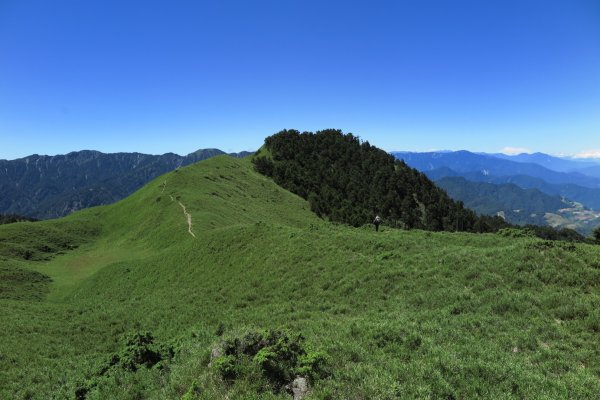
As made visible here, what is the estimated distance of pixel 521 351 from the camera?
12672 millimetres

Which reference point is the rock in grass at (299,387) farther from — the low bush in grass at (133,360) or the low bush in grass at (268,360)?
the low bush in grass at (133,360)

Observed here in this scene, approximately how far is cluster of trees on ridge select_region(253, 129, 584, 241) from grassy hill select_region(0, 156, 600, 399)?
64142 millimetres

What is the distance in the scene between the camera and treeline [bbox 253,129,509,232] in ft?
360

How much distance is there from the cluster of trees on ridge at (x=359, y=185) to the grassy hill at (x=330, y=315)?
64142 mm

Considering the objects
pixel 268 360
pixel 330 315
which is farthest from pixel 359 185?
pixel 268 360

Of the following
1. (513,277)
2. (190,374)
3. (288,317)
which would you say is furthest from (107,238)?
(513,277)

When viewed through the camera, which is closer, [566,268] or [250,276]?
[566,268]

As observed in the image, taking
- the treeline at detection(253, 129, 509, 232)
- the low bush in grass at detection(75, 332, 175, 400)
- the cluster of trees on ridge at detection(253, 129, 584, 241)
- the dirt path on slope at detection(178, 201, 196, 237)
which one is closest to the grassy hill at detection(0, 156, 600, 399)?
the low bush in grass at detection(75, 332, 175, 400)

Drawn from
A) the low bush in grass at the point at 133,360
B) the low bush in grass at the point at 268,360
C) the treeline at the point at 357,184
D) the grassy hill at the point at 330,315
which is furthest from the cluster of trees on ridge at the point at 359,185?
the low bush in grass at the point at 268,360

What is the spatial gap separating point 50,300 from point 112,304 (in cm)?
1028

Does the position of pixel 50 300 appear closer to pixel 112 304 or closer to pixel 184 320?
pixel 112 304

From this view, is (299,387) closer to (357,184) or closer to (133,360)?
(133,360)

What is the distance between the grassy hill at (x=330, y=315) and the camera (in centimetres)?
1031

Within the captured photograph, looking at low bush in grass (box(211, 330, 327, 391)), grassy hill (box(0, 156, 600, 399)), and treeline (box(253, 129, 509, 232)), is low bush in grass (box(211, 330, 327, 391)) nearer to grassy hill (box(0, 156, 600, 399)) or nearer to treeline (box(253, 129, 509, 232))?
grassy hill (box(0, 156, 600, 399))
